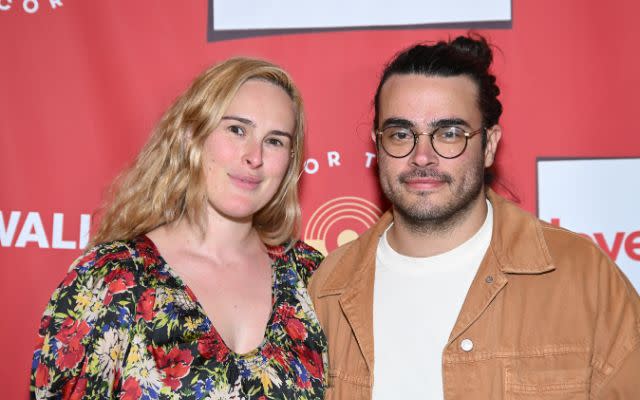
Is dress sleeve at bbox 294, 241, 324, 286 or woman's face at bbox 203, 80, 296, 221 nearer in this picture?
woman's face at bbox 203, 80, 296, 221

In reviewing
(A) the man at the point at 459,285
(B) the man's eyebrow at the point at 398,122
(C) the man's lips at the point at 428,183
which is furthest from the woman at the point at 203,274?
(C) the man's lips at the point at 428,183

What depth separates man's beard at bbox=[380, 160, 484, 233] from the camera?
190 centimetres

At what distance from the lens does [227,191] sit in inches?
74.9

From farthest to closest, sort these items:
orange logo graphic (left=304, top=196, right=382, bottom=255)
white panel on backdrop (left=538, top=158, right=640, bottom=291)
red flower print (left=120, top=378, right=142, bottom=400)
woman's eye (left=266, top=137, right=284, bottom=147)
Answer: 1. orange logo graphic (left=304, top=196, right=382, bottom=255)
2. white panel on backdrop (left=538, top=158, right=640, bottom=291)
3. woman's eye (left=266, top=137, right=284, bottom=147)
4. red flower print (left=120, top=378, right=142, bottom=400)

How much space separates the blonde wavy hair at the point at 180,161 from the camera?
1.90 metres

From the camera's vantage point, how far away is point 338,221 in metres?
2.47

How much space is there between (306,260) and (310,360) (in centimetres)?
39

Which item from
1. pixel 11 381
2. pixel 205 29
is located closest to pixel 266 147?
pixel 205 29

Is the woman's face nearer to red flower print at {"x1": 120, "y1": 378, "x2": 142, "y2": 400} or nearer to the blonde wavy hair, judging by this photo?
the blonde wavy hair

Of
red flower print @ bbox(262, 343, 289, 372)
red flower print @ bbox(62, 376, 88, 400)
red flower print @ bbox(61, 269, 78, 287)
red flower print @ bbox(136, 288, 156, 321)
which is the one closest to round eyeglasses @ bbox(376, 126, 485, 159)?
red flower print @ bbox(262, 343, 289, 372)

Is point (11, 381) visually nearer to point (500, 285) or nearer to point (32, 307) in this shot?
point (32, 307)

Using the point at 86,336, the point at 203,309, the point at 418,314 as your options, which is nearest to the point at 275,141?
the point at 203,309

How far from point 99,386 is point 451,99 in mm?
1171

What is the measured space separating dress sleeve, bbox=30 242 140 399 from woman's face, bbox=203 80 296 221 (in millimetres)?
360
